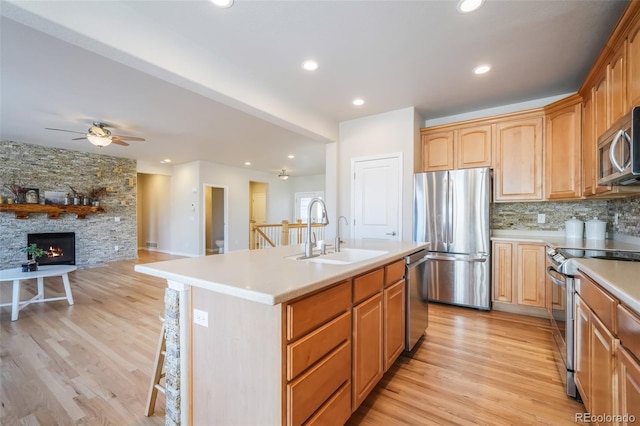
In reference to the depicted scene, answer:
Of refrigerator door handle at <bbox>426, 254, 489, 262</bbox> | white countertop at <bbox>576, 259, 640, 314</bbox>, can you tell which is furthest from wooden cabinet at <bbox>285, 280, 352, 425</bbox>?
refrigerator door handle at <bbox>426, 254, 489, 262</bbox>

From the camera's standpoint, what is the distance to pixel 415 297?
2361 millimetres

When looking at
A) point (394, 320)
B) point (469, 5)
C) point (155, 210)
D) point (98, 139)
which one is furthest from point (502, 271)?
point (155, 210)

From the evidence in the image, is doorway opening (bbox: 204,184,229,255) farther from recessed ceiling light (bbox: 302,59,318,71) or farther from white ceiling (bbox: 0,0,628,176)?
recessed ceiling light (bbox: 302,59,318,71)

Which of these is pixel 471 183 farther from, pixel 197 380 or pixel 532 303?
pixel 197 380

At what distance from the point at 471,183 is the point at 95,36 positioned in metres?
3.71

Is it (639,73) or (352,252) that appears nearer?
(639,73)

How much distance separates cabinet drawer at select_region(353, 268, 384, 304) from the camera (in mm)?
1563

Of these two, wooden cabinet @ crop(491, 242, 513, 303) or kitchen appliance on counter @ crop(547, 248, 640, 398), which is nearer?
kitchen appliance on counter @ crop(547, 248, 640, 398)

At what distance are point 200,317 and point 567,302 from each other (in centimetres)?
228

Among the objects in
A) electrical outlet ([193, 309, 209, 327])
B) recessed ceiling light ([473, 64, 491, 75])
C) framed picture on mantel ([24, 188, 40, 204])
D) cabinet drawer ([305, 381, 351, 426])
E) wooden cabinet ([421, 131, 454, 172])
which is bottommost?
cabinet drawer ([305, 381, 351, 426])

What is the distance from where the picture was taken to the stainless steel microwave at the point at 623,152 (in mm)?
1503

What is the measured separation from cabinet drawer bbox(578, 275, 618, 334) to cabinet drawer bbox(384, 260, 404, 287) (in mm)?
1042

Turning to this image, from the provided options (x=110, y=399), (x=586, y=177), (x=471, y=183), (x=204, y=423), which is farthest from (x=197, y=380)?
(x=586, y=177)

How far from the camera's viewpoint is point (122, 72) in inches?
107
